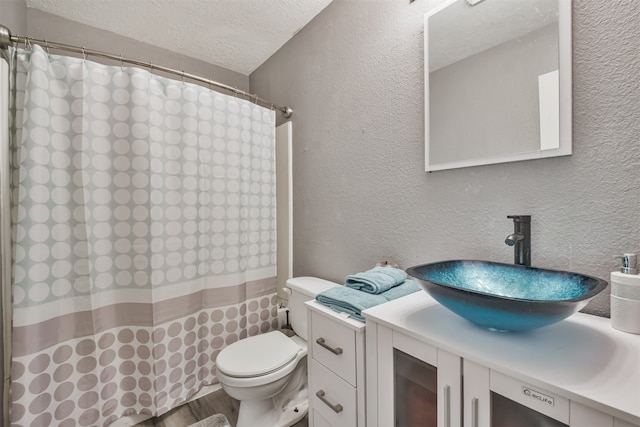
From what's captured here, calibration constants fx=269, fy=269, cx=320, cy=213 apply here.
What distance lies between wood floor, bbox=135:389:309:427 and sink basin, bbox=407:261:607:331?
4.01ft

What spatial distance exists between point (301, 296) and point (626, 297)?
1319 millimetres

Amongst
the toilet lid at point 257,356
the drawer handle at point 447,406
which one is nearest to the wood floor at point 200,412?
the toilet lid at point 257,356

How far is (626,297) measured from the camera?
2.31 feet

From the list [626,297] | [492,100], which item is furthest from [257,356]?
[492,100]

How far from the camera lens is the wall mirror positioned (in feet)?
2.89

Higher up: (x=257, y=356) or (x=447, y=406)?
(x=447, y=406)

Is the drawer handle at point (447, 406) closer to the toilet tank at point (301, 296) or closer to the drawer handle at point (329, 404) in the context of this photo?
the drawer handle at point (329, 404)

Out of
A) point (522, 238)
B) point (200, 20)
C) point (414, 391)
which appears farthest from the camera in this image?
point (200, 20)

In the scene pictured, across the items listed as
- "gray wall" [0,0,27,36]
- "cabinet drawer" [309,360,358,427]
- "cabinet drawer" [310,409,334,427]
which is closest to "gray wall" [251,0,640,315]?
"cabinet drawer" [309,360,358,427]

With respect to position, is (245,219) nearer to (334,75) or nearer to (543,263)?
(334,75)

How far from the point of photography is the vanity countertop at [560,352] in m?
0.49

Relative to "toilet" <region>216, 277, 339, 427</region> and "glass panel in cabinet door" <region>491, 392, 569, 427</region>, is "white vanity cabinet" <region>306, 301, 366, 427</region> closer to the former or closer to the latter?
"toilet" <region>216, 277, 339, 427</region>

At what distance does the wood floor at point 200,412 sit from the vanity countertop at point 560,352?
1177mm

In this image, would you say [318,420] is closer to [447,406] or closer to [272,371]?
[272,371]
